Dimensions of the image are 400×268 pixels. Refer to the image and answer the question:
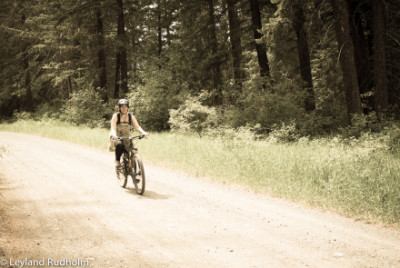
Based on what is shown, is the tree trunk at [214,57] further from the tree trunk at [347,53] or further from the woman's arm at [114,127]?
the woman's arm at [114,127]

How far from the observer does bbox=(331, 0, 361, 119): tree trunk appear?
477 inches

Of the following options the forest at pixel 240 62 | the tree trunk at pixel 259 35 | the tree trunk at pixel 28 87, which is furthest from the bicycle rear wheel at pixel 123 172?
the tree trunk at pixel 28 87

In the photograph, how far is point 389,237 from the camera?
4930mm

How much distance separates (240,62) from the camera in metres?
20.9

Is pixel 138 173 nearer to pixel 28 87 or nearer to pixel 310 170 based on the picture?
pixel 310 170

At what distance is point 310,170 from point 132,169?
14.7ft

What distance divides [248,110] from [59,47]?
18.1 metres

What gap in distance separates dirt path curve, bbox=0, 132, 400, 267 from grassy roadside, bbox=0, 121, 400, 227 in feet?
1.64

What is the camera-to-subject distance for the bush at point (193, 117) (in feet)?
54.8

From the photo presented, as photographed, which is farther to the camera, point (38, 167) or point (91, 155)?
point (91, 155)

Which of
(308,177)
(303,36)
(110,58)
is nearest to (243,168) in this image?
(308,177)

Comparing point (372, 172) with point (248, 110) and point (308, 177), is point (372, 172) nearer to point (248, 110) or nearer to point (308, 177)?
point (308, 177)

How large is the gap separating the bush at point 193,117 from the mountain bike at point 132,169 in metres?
7.99

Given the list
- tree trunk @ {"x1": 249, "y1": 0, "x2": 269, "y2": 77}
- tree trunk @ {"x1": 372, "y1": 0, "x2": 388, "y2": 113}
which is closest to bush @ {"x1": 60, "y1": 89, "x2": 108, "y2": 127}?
tree trunk @ {"x1": 249, "y1": 0, "x2": 269, "y2": 77}
